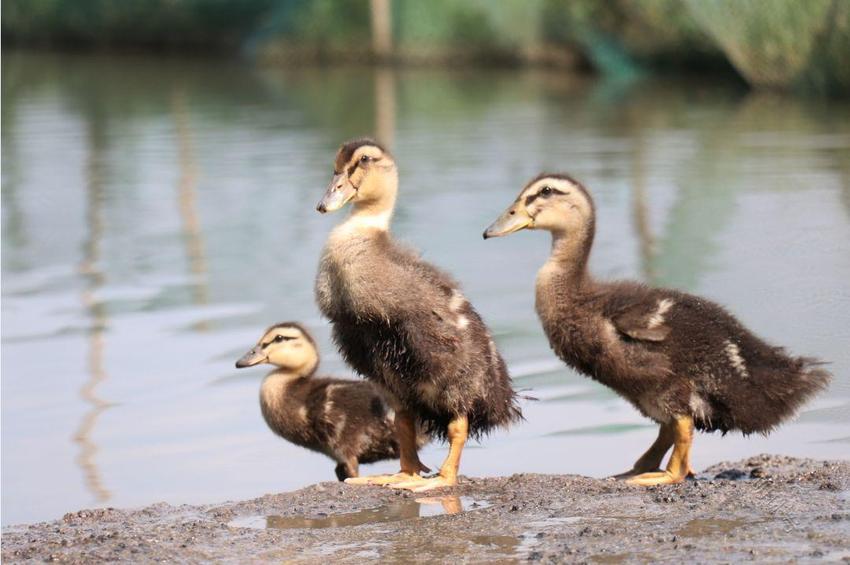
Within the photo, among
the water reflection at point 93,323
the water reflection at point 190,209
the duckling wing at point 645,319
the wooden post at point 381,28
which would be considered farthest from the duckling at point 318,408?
the wooden post at point 381,28

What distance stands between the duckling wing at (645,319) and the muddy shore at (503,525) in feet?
1.94

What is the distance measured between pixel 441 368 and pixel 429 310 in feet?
0.76

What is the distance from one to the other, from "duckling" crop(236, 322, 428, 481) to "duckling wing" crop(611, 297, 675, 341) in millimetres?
1082

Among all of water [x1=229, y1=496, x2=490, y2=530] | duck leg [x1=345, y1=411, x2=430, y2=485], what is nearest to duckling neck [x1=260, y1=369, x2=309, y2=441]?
duck leg [x1=345, y1=411, x2=430, y2=485]

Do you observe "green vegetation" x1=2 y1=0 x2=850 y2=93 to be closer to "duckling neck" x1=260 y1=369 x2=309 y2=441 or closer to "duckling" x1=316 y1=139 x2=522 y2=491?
"duckling neck" x1=260 y1=369 x2=309 y2=441

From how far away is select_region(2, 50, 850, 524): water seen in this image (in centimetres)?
656

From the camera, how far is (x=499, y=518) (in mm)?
5191

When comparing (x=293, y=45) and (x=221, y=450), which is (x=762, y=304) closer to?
(x=221, y=450)

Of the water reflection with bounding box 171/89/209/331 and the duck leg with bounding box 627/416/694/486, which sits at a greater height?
the water reflection with bounding box 171/89/209/331

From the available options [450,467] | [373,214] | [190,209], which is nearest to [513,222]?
[373,214]

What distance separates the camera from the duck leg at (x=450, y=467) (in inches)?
230

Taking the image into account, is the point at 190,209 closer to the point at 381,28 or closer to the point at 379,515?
the point at 379,515

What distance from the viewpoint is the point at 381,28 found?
88.5 feet

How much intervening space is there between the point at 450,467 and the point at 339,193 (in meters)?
1.17
